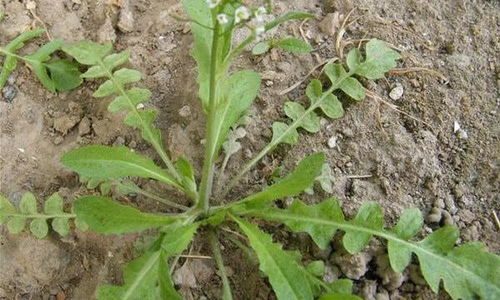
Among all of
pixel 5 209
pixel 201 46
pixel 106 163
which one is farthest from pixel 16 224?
pixel 201 46

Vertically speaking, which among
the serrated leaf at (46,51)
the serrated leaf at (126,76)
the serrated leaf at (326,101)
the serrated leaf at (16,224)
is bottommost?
the serrated leaf at (16,224)

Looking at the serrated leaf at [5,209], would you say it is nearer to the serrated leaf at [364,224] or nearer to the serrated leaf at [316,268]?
the serrated leaf at [316,268]

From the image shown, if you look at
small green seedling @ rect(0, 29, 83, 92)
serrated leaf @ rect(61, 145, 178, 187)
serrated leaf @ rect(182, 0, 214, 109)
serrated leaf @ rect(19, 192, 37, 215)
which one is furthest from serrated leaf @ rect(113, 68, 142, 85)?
serrated leaf @ rect(19, 192, 37, 215)

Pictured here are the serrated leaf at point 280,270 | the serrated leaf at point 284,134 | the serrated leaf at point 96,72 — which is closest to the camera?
the serrated leaf at point 280,270

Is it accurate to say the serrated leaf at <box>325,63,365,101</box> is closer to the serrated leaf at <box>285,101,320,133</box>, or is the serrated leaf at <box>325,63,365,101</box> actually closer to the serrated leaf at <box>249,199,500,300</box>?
the serrated leaf at <box>285,101,320,133</box>

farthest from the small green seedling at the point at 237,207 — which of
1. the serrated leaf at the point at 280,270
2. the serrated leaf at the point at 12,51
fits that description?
the serrated leaf at the point at 12,51

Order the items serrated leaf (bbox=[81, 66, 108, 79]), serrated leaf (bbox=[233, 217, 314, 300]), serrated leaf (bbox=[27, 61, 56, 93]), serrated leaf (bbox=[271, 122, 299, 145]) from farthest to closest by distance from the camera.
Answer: serrated leaf (bbox=[27, 61, 56, 93]) → serrated leaf (bbox=[81, 66, 108, 79]) → serrated leaf (bbox=[271, 122, 299, 145]) → serrated leaf (bbox=[233, 217, 314, 300])
